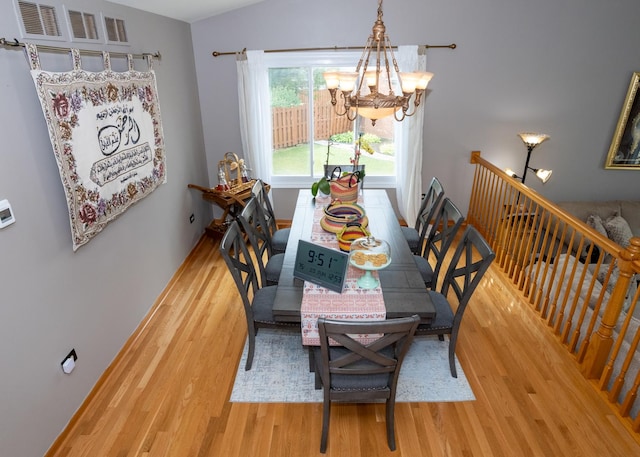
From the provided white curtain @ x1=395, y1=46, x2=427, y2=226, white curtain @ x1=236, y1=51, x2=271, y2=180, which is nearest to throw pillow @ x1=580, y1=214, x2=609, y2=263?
white curtain @ x1=395, y1=46, x2=427, y2=226

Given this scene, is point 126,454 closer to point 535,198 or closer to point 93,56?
point 93,56

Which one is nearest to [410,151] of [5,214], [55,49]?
[55,49]

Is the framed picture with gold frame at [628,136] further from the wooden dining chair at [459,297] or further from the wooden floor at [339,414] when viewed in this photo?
the wooden dining chair at [459,297]

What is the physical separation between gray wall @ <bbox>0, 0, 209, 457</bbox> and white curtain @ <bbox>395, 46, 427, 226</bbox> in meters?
2.52

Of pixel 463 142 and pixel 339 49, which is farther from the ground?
pixel 339 49

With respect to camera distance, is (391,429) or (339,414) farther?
(339,414)

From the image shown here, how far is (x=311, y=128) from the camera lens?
462cm

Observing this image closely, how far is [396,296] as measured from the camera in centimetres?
211

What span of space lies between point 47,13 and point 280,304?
196 cm

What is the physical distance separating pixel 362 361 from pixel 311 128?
3.27 meters

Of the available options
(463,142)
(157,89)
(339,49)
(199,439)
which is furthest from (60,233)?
(463,142)

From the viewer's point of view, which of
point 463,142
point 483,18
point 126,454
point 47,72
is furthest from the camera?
point 463,142

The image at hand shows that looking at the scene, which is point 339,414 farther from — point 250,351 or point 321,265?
point 321,265

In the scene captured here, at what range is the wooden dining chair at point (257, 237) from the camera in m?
2.77
